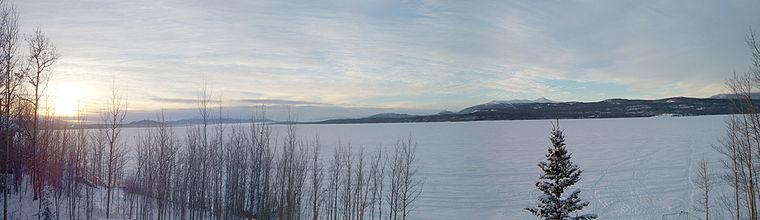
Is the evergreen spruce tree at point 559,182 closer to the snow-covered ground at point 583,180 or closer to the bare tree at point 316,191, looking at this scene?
the bare tree at point 316,191

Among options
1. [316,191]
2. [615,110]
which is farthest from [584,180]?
[615,110]

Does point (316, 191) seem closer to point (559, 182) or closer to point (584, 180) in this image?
point (559, 182)

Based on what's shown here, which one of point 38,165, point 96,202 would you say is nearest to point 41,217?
point 38,165

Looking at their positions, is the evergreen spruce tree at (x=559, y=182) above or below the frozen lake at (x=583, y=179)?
above

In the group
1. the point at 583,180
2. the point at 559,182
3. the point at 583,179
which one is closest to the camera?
the point at 559,182

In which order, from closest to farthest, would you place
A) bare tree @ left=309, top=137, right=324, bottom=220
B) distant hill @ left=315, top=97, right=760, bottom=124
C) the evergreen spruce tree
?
the evergreen spruce tree < bare tree @ left=309, top=137, right=324, bottom=220 < distant hill @ left=315, top=97, right=760, bottom=124

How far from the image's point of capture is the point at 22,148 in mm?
18578

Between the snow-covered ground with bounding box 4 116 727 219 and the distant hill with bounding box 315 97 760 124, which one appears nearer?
the snow-covered ground with bounding box 4 116 727 219

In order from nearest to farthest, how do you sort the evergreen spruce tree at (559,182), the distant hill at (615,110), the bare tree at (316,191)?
the evergreen spruce tree at (559,182), the bare tree at (316,191), the distant hill at (615,110)

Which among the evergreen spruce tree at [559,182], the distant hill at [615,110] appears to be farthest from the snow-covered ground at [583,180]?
the distant hill at [615,110]

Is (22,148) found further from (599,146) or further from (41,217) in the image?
(599,146)

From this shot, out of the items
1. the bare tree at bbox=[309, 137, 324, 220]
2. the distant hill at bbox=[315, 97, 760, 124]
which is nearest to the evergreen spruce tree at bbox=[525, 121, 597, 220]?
the bare tree at bbox=[309, 137, 324, 220]

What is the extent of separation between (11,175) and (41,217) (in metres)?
4.62

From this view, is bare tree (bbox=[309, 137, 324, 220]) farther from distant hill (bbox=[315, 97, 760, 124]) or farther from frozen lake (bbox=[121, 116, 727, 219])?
distant hill (bbox=[315, 97, 760, 124])
